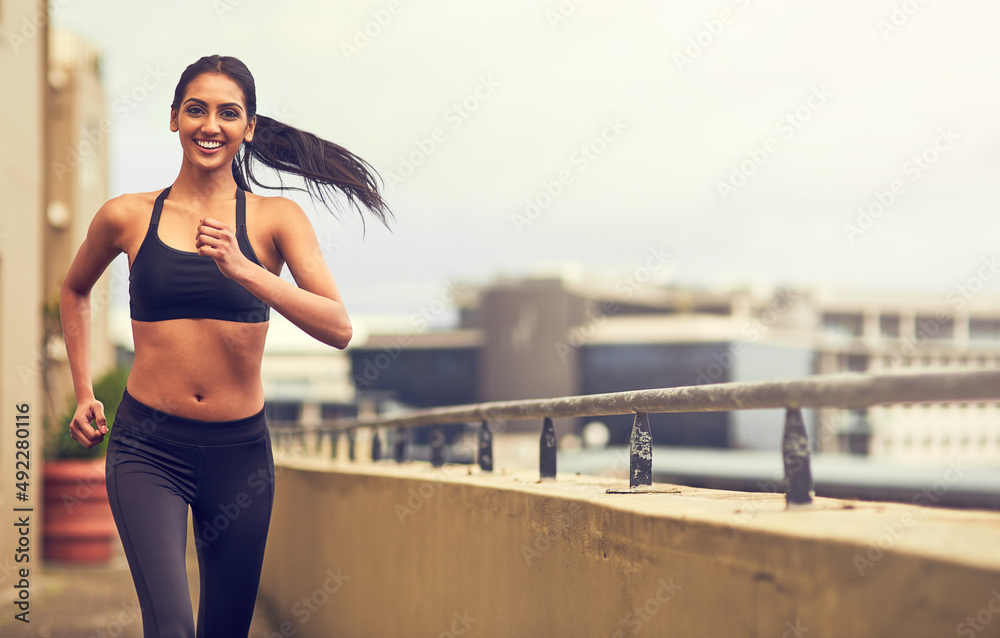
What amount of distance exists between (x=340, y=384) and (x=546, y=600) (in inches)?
3282

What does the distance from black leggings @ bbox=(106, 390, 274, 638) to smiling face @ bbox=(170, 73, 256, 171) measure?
724mm

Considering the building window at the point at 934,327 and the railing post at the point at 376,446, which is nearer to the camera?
the railing post at the point at 376,446

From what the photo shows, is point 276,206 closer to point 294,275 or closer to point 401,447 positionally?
point 294,275

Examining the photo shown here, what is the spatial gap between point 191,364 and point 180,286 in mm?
218

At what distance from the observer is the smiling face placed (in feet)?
9.89

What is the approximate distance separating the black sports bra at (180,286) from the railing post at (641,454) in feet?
3.79

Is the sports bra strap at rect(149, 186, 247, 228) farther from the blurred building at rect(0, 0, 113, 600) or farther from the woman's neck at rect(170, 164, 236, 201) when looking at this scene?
the blurred building at rect(0, 0, 113, 600)

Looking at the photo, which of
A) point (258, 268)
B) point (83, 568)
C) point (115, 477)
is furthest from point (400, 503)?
point (83, 568)

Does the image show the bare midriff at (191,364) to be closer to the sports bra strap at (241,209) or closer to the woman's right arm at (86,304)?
→ the woman's right arm at (86,304)

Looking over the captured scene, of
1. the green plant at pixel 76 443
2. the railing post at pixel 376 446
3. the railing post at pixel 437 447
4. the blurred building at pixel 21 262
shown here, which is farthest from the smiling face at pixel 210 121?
the green plant at pixel 76 443

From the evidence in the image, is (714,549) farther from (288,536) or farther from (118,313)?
(118,313)

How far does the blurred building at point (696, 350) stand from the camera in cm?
7150

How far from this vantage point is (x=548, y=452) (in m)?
3.88

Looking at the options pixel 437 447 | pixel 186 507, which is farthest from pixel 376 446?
pixel 186 507
